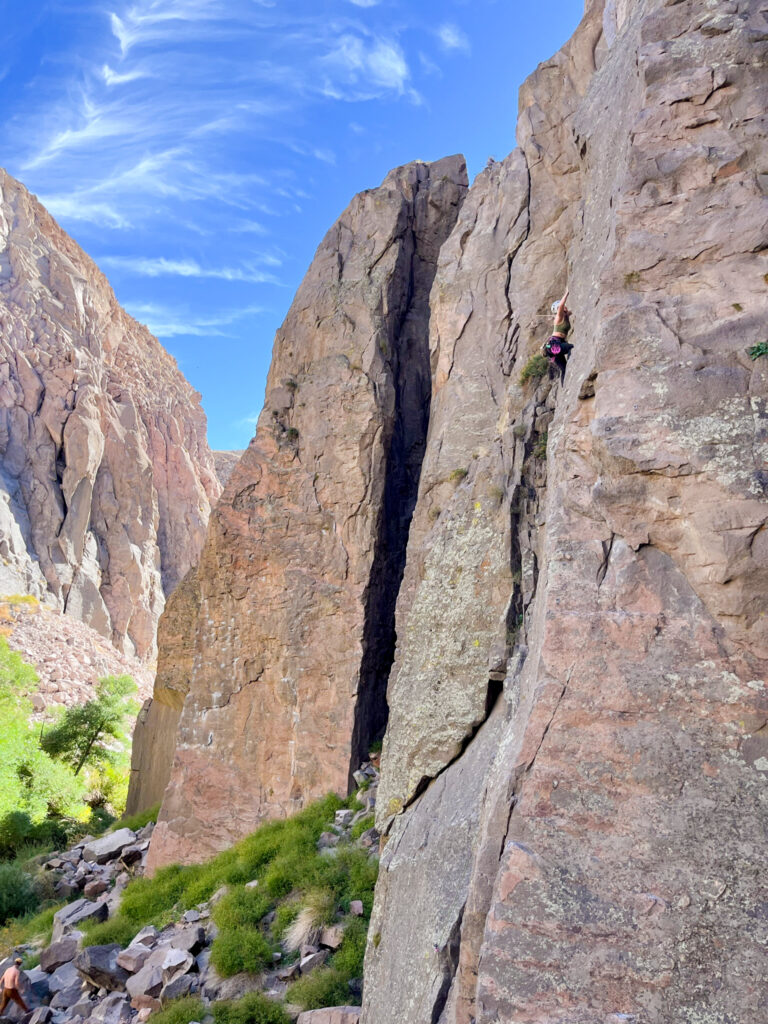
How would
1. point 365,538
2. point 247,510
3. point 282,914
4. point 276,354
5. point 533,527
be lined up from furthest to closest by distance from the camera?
point 276,354 < point 247,510 < point 365,538 < point 282,914 < point 533,527

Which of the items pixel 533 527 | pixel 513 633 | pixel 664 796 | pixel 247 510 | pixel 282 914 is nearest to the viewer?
pixel 664 796

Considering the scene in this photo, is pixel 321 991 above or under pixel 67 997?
above

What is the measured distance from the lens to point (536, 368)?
11.3 m

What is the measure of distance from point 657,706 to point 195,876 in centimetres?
1134

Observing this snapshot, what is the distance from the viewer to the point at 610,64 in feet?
32.5

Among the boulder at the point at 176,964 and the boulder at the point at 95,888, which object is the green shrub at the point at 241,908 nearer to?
the boulder at the point at 176,964

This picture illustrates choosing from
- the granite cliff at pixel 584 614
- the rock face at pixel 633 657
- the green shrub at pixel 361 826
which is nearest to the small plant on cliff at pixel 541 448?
the granite cliff at pixel 584 614

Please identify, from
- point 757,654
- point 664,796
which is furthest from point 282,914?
point 757,654

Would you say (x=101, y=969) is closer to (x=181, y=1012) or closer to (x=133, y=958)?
(x=133, y=958)

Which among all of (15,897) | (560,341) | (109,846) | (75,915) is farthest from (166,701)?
(560,341)

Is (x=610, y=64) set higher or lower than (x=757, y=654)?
higher

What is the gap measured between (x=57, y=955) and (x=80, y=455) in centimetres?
5297

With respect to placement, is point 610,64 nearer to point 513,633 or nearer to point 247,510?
point 513,633

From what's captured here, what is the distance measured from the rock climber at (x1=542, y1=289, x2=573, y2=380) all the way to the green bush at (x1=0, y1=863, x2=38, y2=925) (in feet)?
55.2
